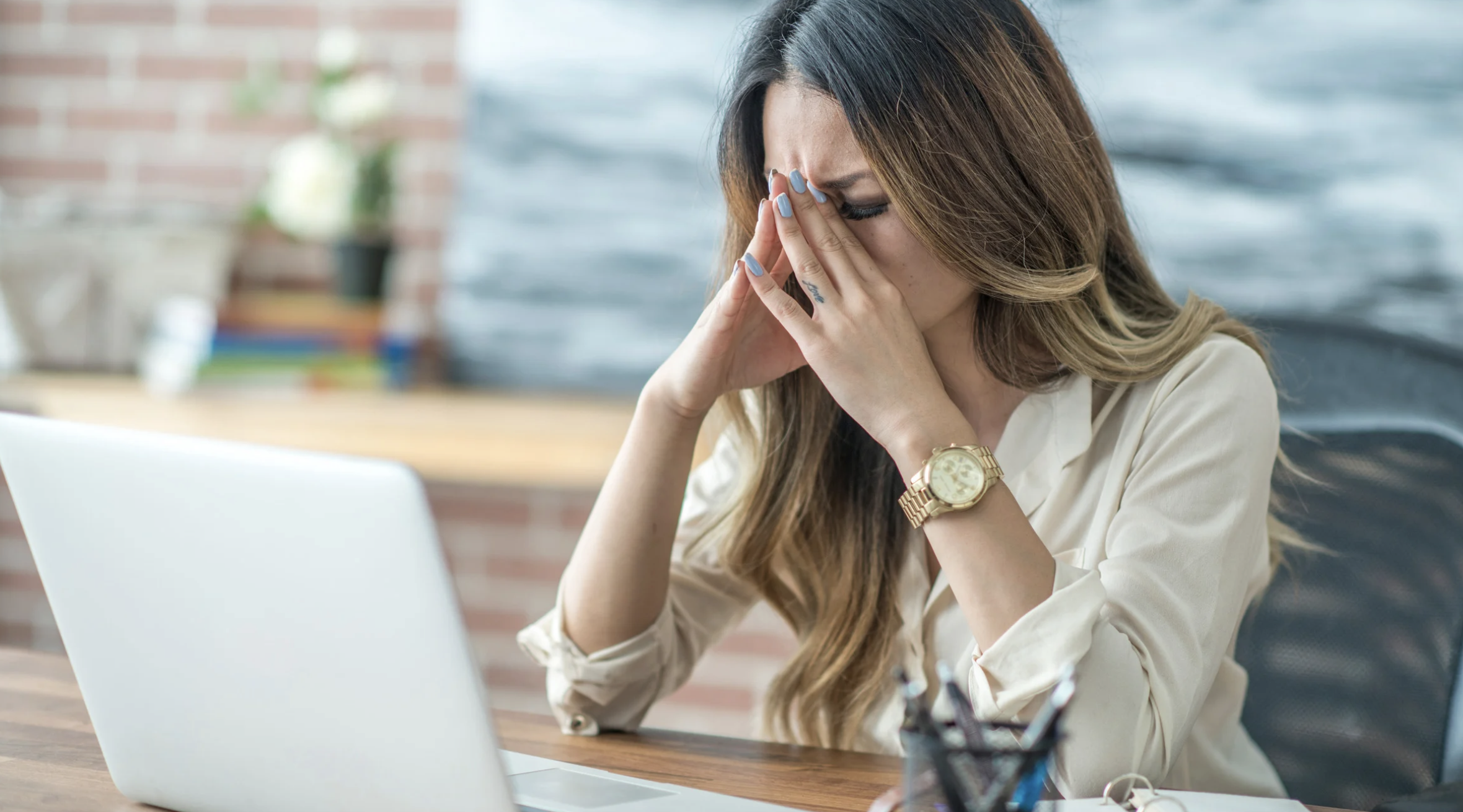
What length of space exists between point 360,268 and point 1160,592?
188 cm

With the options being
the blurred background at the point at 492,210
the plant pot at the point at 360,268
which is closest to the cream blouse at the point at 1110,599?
the blurred background at the point at 492,210

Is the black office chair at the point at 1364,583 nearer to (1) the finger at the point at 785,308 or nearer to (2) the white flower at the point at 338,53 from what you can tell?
(1) the finger at the point at 785,308

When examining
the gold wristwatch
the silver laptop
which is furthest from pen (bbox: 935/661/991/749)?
the gold wristwatch

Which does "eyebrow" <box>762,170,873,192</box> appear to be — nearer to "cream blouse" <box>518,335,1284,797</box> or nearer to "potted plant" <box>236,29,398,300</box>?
"cream blouse" <box>518,335,1284,797</box>

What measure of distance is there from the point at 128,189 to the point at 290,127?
40 centimetres

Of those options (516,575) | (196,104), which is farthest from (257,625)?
(196,104)

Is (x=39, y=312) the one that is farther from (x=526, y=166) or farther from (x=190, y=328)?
(x=526, y=166)

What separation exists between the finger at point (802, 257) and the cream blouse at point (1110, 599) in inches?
10.2

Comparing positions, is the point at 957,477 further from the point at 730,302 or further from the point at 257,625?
the point at 257,625

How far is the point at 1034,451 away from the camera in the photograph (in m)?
1.21

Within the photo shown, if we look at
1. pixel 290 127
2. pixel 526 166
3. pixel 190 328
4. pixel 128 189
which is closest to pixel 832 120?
pixel 526 166

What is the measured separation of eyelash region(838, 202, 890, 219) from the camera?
112 cm

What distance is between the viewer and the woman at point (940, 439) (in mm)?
958

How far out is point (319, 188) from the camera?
246 centimetres
